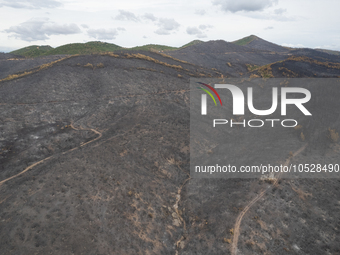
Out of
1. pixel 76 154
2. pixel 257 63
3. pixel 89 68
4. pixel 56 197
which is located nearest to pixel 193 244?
pixel 56 197

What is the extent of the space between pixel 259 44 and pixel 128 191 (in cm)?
16006

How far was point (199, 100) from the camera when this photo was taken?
124 feet

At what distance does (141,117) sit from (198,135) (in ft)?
30.9

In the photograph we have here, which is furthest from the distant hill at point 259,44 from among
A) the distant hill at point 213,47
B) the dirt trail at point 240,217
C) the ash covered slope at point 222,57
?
the dirt trail at point 240,217

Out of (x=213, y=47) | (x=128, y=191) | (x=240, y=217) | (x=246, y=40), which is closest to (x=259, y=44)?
(x=246, y=40)

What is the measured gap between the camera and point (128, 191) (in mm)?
18016

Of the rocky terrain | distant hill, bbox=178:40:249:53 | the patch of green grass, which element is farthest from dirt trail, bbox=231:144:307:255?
the patch of green grass

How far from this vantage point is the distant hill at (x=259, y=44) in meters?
139

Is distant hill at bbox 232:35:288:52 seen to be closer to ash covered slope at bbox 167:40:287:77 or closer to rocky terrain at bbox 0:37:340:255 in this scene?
ash covered slope at bbox 167:40:287:77

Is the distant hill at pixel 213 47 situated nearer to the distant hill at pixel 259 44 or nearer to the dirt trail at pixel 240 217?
the distant hill at pixel 259 44

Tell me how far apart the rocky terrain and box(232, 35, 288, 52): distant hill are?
127m

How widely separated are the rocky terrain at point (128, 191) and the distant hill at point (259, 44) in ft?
417

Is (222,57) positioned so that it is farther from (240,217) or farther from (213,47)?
(240,217)

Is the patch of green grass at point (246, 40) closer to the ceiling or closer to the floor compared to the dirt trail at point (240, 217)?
closer to the ceiling
